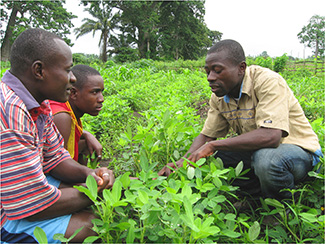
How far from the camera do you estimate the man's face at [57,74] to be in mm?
1408

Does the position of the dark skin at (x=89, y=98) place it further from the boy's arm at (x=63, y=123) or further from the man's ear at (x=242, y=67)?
the man's ear at (x=242, y=67)

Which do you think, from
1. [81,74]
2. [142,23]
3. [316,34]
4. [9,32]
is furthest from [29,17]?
[316,34]

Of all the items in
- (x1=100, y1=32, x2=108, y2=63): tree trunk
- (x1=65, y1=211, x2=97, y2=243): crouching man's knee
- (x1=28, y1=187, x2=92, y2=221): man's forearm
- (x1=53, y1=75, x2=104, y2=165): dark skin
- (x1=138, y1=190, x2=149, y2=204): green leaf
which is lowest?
(x1=65, y1=211, x2=97, y2=243): crouching man's knee

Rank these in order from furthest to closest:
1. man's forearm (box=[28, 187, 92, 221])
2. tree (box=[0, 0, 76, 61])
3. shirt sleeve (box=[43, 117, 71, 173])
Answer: tree (box=[0, 0, 76, 61]) < shirt sleeve (box=[43, 117, 71, 173]) < man's forearm (box=[28, 187, 92, 221])

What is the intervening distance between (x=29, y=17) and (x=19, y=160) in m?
28.0

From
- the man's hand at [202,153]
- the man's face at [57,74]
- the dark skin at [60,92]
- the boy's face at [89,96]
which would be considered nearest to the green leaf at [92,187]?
the dark skin at [60,92]

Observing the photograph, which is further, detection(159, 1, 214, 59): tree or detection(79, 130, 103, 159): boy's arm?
detection(159, 1, 214, 59): tree

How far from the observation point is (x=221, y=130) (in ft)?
7.54

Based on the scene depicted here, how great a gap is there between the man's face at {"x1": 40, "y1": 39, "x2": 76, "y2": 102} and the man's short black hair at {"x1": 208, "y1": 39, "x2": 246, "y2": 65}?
1111mm

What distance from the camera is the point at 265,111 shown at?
186 cm

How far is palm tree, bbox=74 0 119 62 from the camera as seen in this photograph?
29484mm

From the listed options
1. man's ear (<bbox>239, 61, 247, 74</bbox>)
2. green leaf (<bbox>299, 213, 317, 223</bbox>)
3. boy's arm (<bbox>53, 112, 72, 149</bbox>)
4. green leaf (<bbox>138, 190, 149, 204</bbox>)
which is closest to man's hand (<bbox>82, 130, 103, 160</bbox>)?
boy's arm (<bbox>53, 112, 72, 149</bbox>)

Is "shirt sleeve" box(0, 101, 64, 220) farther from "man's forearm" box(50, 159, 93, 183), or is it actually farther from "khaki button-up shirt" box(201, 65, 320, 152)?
"khaki button-up shirt" box(201, 65, 320, 152)

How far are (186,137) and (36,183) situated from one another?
4.48 feet
